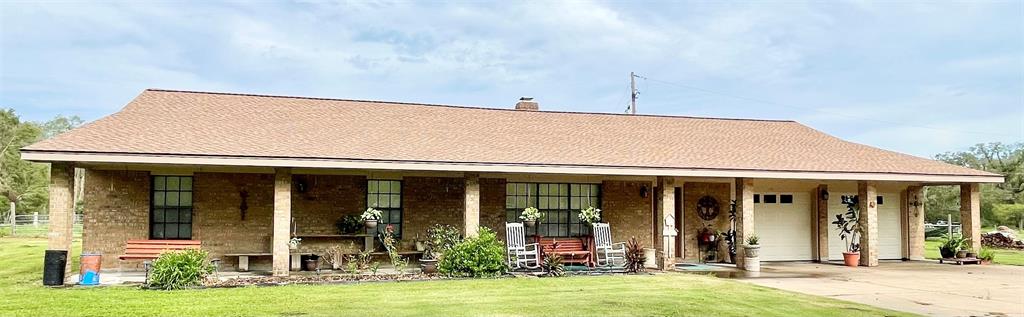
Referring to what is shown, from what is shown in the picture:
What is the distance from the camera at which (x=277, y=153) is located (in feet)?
42.2

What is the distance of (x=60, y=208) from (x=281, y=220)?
3.46 metres

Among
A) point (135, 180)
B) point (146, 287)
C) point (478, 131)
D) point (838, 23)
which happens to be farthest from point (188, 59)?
point (838, 23)

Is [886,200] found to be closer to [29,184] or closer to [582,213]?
[582,213]

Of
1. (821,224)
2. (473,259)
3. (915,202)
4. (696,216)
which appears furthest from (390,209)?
(915,202)

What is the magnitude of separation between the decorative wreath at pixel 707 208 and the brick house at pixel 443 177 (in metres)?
0.05

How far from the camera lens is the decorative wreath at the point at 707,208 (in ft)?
58.0

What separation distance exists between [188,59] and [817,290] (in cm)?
2067

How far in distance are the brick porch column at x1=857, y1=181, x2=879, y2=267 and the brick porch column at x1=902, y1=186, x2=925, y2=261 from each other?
2741 millimetres

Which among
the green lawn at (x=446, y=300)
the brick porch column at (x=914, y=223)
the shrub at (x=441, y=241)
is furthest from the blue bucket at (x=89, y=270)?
the brick porch column at (x=914, y=223)

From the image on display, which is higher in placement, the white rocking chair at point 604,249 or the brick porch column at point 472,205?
the brick porch column at point 472,205

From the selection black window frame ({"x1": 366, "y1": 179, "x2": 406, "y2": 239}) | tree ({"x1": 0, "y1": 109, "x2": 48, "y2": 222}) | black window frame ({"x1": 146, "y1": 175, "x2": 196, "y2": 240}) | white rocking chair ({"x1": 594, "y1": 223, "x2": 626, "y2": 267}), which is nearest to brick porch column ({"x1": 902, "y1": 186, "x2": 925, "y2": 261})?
white rocking chair ({"x1": 594, "y1": 223, "x2": 626, "y2": 267})

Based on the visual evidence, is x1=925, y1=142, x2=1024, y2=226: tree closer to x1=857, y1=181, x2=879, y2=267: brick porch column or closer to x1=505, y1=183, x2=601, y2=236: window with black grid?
x1=857, y1=181, x2=879, y2=267: brick porch column

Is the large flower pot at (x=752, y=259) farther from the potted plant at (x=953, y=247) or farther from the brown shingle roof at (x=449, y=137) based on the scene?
the potted plant at (x=953, y=247)

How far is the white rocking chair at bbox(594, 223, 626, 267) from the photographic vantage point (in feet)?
51.9
